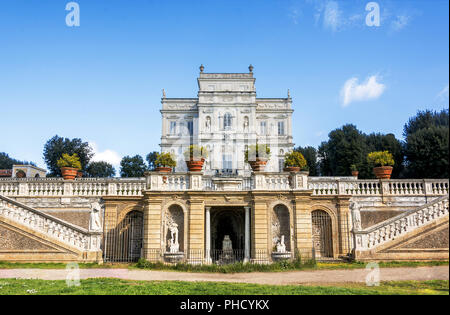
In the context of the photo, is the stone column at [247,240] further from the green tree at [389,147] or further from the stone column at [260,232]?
the green tree at [389,147]

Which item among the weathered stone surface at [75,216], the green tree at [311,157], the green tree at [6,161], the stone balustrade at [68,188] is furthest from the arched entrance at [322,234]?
the green tree at [6,161]

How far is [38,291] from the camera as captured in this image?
8.54m

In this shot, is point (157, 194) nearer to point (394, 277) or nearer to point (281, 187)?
point (281, 187)

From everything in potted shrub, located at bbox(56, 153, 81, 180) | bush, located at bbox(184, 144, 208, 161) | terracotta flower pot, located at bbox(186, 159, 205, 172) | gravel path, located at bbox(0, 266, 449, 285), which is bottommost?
gravel path, located at bbox(0, 266, 449, 285)

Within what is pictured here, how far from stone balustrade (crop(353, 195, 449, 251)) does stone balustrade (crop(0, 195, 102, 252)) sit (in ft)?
37.5

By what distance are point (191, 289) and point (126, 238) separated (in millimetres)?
9751

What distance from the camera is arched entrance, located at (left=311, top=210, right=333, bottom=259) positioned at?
58.2 feet

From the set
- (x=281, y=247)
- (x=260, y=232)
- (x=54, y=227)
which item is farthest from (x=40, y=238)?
(x=281, y=247)

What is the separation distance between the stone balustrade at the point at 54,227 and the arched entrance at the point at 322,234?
35.5ft

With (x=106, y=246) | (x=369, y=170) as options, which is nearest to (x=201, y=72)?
(x=369, y=170)

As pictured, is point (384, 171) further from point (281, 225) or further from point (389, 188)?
point (281, 225)

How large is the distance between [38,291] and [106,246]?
9055 millimetres

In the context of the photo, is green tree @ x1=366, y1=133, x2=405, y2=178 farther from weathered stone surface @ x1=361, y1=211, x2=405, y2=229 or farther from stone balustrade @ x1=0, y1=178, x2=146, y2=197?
stone balustrade @ x1=0, y1=178, x2=146, y2=197

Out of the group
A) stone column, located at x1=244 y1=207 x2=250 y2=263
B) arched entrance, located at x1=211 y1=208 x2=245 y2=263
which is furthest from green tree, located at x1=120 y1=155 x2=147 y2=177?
stone column, located at x1=244 y1=207 x2=250 y2=263
